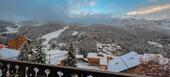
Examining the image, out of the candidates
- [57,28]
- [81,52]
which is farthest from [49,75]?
[57,28]

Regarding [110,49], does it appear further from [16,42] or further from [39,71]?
[39,71]

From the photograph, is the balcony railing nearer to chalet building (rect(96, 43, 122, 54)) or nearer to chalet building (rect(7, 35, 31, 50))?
chalet building (rect(7, 35, 31, 50))

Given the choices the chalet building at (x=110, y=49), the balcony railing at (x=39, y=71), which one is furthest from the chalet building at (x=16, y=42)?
the balcony railing at (x=39, y=71)

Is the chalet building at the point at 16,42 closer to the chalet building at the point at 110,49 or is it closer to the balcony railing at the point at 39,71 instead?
the chalet building at the point at 110,49

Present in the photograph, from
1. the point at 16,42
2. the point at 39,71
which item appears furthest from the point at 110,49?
the point at 39,71

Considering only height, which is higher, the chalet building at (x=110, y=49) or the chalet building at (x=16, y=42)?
the chalet building at (x=16, y=42)

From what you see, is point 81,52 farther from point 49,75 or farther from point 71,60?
point 49,75

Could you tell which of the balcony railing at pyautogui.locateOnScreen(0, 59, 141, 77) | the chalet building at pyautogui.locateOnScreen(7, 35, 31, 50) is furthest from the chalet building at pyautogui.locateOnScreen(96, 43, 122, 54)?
the balcony railing at pyautogui.locateOnScreen(0, 59, 141, 77)

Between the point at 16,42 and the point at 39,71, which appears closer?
the point at 39,71
